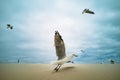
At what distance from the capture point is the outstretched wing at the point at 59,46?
2.38 metres

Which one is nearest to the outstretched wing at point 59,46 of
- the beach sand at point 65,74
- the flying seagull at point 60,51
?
the flying seagull at point 60,51

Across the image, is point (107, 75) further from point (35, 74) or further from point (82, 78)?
point (35, 74)

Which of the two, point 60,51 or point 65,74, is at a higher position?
point 60,51

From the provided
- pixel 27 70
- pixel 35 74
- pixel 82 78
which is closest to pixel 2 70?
pixel 27 70

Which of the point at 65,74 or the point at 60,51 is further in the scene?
the point at 60,51

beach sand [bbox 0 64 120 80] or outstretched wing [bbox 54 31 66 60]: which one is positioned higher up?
outstretched wing [bbox 54 31 66 60]

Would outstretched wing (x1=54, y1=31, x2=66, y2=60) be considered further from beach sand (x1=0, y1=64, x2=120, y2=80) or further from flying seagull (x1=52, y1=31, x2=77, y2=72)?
beach sand (x1=0, y1=64, x2=120, y2=80)

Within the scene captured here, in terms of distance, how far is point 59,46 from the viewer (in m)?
2.41

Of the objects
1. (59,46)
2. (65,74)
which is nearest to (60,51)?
(59,46)

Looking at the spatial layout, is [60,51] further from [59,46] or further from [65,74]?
[65,74]

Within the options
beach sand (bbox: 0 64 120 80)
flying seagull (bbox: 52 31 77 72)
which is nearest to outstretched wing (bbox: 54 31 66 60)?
flying seagull (bbox: 52 31 77 72)

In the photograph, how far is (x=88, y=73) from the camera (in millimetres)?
2398

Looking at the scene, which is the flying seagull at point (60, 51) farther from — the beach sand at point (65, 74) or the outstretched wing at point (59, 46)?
the beach sand at point (65, 74)

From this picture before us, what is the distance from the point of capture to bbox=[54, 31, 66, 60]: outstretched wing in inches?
93.6
